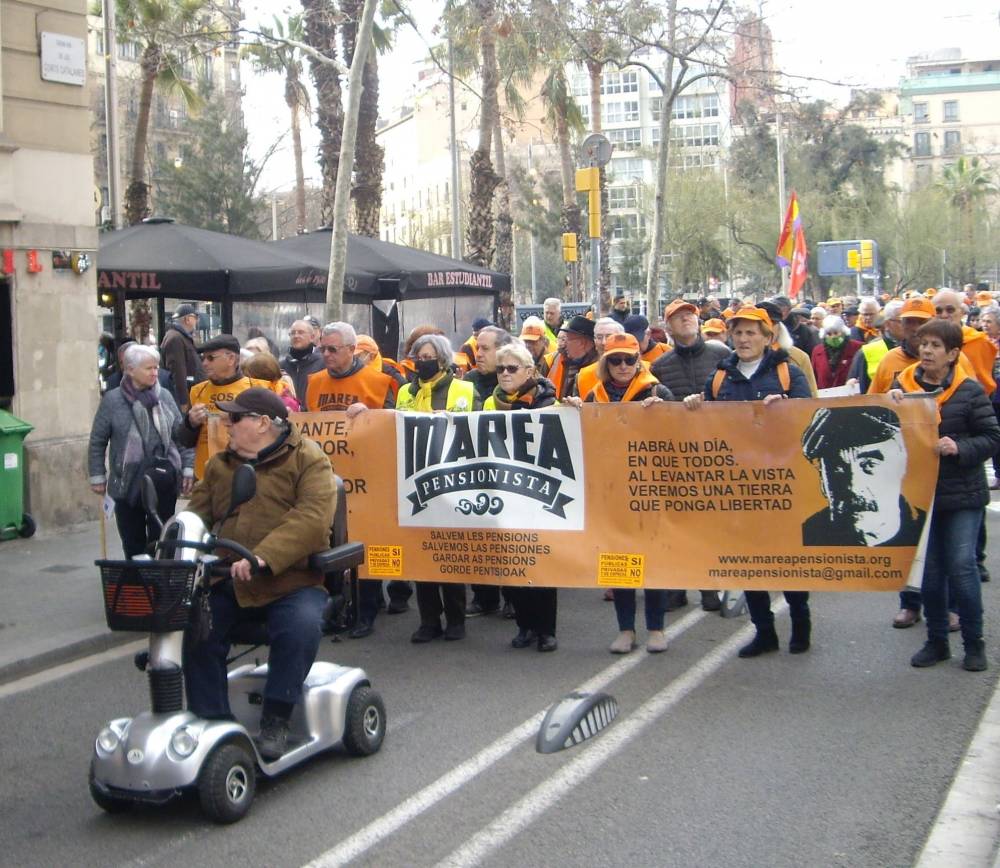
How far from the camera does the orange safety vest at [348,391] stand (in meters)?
8.98

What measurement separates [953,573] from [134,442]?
5307 mm

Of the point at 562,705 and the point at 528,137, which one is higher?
the point at 528,137

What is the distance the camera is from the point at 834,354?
44.4 feet

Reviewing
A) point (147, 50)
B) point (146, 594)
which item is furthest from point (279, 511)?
point (147, 50)

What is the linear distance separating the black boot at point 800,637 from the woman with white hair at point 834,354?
20.3ft

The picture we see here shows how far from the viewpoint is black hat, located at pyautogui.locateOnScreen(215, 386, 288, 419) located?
5492 mm

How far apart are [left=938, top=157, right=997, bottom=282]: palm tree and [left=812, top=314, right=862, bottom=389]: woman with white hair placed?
61810mm

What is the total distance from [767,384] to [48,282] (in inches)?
310

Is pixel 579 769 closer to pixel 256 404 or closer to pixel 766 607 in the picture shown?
pixel 256 404

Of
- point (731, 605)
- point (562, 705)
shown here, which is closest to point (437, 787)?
point (562, 705)

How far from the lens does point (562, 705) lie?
6285 millimetres

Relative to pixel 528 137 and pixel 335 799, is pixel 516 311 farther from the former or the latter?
pixel 528 137

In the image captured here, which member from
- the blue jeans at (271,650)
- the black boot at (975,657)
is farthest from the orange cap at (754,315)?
the blue jeans at (271,650)

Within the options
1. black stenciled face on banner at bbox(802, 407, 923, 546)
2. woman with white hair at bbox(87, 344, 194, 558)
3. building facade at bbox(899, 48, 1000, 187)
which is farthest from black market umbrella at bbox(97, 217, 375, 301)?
building facade at bbox(899, 48, 1000, 187)
